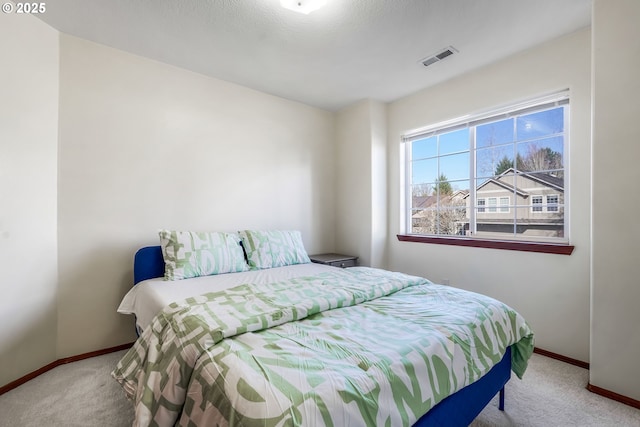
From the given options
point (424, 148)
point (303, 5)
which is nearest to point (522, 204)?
point (424, 148)

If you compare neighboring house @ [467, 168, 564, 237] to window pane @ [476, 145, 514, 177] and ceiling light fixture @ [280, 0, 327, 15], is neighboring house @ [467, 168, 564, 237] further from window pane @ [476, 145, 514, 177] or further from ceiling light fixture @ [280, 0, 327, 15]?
ceiling light fixture @ [280, 0, 327, 15]

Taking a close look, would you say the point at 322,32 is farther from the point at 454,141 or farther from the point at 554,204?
the point at 554,204

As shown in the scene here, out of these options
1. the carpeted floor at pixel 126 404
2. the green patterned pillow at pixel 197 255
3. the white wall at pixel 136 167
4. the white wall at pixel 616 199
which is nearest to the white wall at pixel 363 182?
the white wall at pixel 136 167

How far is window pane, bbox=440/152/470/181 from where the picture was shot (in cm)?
297

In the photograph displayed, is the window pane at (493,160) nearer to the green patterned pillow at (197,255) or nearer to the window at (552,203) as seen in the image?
the window at (552,203)

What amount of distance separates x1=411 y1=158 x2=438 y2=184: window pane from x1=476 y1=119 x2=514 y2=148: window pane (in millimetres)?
500

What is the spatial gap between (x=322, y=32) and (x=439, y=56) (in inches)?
42.4

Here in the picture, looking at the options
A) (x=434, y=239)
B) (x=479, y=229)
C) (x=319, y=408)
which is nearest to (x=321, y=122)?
(x=434, y=239)

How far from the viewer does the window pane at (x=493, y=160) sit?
8.71ft

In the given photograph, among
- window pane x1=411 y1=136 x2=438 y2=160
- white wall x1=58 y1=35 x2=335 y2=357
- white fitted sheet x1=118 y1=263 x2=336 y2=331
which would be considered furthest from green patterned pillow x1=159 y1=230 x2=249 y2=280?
window pane x1=411 y1=136 x2=438 y2=160

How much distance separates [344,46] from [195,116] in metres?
1.53

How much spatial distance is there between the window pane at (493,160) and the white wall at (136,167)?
6.95 feet

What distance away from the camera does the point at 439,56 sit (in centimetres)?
246

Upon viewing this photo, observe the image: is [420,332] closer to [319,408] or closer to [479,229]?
[319,408]
